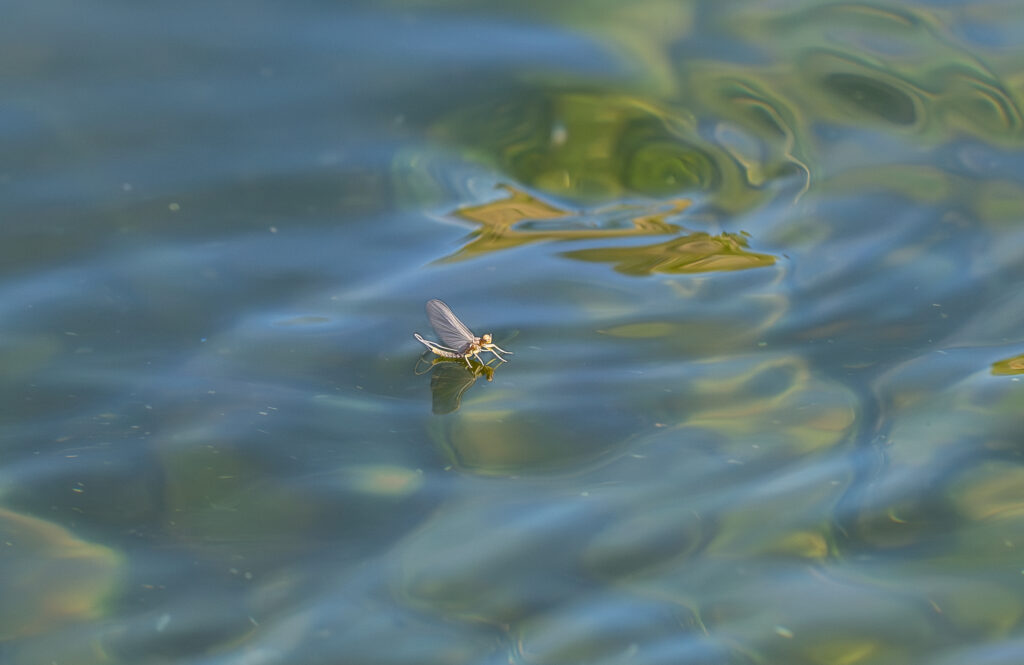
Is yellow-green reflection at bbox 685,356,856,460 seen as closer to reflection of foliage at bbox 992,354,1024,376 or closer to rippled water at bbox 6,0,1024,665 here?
rippled water at bbox 6,0,1024,665

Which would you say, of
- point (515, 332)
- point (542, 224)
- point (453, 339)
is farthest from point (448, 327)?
point (542, 224)

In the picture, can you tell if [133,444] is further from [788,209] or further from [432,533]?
[788,209]

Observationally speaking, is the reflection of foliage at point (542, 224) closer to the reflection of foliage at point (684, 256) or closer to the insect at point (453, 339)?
the reflection of foliage at point (684, 256)

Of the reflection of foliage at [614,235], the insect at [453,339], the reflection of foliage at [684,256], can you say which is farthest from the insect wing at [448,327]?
the reflection of foliage at [684,256]

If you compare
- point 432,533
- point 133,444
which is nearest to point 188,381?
point 133,444

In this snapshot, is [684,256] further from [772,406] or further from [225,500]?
[225,500]

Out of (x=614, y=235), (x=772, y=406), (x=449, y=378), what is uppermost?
(x=614, y=235)

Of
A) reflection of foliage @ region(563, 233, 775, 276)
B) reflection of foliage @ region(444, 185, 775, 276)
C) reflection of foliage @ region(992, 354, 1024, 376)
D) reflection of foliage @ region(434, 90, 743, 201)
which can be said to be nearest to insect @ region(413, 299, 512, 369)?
reflection of foliage @ region(444, 185, 775, 276)
